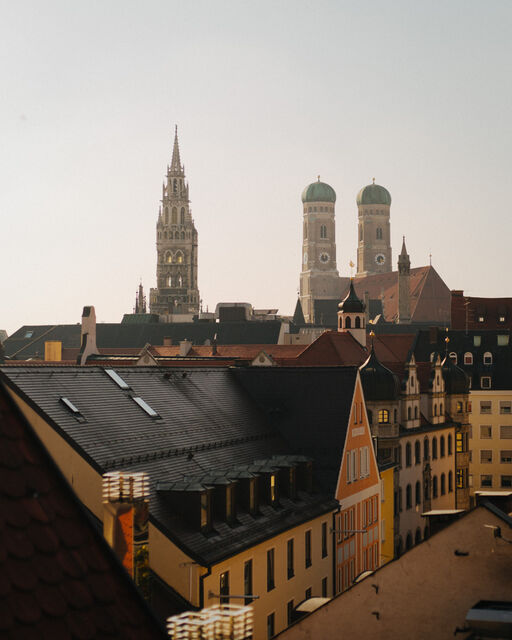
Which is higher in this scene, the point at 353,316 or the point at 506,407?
the point at 353,316

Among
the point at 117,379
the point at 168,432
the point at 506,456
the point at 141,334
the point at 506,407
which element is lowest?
the point at 506,456

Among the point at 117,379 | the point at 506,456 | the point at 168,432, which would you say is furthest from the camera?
the point at 506,456

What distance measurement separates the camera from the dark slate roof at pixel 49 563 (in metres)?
5.18

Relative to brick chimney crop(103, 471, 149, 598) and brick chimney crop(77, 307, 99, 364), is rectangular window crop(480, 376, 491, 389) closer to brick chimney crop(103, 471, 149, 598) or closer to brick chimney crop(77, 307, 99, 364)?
brick chimney crop(77, 307, 99, 364)

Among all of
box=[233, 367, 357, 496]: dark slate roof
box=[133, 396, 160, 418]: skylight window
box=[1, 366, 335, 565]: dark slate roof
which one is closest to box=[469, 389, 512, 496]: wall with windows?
box=[233, 367, 357, 496]: dark slate roof

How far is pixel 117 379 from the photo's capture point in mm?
33312

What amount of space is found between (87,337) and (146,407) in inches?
2509

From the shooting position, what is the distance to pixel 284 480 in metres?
34.3

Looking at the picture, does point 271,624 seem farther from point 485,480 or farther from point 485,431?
point 485,431

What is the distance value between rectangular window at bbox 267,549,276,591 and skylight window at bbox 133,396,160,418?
5.93 m

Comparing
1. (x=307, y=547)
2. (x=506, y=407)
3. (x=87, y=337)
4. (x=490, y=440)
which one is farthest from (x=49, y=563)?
(x=506, y=407)

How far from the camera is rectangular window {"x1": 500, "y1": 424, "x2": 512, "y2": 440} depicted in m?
92.2

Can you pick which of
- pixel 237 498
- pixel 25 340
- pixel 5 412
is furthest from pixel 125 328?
pixel 5 412

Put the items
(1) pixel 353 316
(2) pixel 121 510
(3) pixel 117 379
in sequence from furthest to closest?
(1) pixel 353 316, (3) pixel 117 379, (2) pixel 121 510
